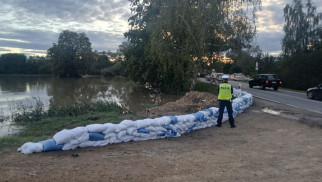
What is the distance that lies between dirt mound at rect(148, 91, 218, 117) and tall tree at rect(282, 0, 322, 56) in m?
29.6

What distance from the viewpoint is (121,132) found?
7.38 metres

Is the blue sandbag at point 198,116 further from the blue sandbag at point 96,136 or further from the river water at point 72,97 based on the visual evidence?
the river water at point 72,97

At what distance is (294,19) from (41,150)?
41.2m

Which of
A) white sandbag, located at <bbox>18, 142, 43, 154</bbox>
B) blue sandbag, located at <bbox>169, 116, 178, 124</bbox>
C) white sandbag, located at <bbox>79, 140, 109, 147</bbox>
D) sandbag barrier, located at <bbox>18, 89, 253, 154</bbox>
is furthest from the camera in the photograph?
blue sandbag, located at <bbox>169, 116, 178, 124</bbox>

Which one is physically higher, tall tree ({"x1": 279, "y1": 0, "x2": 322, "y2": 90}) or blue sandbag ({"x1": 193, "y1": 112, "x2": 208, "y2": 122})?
tall tree ({"x1": 279, "y1": 0, "x2": 322, "y2": 90})

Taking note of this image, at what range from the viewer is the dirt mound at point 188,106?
11753 mm

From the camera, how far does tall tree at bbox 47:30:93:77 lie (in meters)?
86.4

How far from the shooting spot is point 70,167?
531 cm

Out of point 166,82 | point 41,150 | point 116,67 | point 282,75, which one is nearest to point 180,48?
point 166,82

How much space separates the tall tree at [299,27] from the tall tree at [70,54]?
2561 inches

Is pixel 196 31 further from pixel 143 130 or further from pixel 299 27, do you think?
pixel 299 27

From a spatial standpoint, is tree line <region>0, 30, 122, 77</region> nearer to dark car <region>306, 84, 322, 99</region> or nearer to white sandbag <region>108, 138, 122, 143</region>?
dark car <region>306, 84, 322, 99</region>

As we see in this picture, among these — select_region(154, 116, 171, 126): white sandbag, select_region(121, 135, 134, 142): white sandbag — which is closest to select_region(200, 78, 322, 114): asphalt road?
select_region(154, 116, 171, 126): white sandbag

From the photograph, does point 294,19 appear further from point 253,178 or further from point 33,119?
point 253,178
